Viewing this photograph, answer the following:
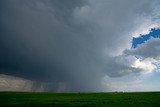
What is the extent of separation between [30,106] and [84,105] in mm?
10690

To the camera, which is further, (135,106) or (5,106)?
(5,106)

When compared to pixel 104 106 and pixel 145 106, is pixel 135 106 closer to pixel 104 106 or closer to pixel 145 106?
pixel 145 106

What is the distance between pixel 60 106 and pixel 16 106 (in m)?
→ 8.82

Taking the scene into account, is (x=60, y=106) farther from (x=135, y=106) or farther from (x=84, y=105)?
(x=135, y=106)

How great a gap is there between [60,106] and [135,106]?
1463 cm

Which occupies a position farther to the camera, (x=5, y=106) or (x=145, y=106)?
(x=5, y=106)

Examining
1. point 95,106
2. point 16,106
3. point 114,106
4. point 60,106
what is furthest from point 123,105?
point 16,106

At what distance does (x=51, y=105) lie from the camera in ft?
164

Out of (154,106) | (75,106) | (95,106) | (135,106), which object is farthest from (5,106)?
(154,106)

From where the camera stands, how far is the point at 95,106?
46.9m

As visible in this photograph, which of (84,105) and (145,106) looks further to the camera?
(84,105)

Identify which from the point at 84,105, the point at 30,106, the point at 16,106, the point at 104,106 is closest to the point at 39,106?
the point at 30,106

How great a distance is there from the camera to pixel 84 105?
161 ft

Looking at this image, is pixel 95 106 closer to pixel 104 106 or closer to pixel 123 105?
pixel 104 106
